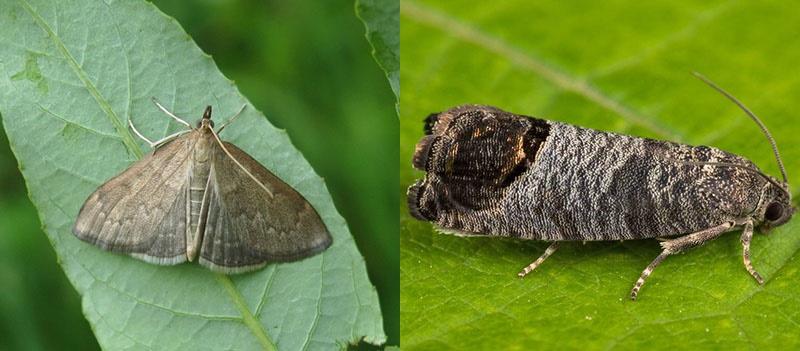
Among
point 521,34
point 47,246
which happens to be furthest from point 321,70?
point 47,246

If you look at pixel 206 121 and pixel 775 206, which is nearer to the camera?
pixel 206 121

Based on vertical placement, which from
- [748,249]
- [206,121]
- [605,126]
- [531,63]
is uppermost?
[531,63]

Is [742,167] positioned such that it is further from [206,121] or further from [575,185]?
[206,121]

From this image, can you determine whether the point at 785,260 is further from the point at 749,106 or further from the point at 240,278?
the point at 240,278

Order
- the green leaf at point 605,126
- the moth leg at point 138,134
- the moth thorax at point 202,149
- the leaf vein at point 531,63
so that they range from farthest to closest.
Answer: the leaf vein at point 531,63
the moth thorax at point 202,149
the moth leg at point 138,134
the green leaf at point 605,126

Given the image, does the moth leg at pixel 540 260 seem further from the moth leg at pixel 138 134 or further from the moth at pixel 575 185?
the moth leg at pixel 138 134

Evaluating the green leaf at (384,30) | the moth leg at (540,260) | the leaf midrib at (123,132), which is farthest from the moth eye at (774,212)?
the leaf midrib at (123,132)

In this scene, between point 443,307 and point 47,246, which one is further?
point 47,246

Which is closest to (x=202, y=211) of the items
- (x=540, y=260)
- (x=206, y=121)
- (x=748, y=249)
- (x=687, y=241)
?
(x=206, y=121)
